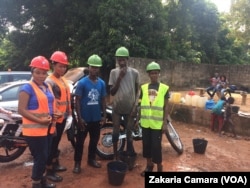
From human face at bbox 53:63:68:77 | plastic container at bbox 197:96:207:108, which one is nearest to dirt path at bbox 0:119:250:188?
human face at bbox 53:63:68:77

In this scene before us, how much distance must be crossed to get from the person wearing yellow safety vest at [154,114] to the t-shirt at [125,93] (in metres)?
0.42

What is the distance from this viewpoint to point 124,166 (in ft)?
14.8

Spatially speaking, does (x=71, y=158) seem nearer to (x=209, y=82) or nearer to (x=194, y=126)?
(x=194, y=126)

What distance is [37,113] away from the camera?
3586 millimetres

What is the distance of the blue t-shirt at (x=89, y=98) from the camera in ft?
14.9

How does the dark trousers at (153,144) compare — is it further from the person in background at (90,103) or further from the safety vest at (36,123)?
the safety vest at (36,123)

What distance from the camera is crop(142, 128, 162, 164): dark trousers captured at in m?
4.38

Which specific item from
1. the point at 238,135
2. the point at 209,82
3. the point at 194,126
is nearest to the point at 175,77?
the point at 209,82

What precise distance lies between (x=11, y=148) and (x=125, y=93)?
7.04 ft

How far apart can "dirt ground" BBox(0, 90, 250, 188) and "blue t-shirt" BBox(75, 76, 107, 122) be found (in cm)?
92

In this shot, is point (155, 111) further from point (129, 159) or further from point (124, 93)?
point (129, 159)

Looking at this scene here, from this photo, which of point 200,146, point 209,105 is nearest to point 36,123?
point 200,146

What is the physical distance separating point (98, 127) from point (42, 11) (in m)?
11.5

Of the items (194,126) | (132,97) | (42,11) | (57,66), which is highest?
(42,11)
